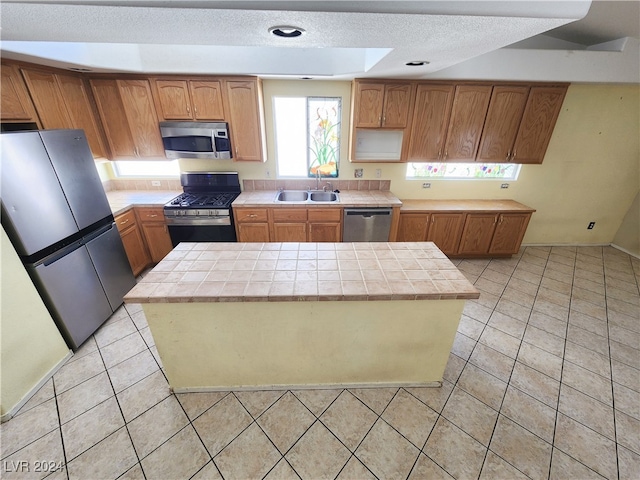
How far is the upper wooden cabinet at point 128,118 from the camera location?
285 cm

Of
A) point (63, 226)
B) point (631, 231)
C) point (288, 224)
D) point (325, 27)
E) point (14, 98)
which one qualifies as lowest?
point (631, 231)

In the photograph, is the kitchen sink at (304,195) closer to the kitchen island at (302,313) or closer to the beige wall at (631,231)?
the kitchen island at (302,313)

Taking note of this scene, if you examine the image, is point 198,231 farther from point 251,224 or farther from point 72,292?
point 72,292

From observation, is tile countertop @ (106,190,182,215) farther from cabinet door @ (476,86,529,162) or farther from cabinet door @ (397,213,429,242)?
cabinet door @ (476,86,529,162)

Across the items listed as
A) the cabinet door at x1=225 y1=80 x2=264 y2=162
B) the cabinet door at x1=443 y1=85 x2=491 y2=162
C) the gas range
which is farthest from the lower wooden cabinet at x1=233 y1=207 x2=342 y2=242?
the cabinet door at x1=443 y1=85 x2=491 y2=162

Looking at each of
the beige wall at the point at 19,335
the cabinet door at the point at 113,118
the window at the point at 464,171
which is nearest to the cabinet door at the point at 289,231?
the window at the point at 464,171

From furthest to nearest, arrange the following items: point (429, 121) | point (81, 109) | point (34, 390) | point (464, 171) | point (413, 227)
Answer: point (464, 171) < point (413, 227) < point (429, 121) < point (81, 109) < point (34, 390)

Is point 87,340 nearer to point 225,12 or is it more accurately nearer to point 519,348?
point 225,12

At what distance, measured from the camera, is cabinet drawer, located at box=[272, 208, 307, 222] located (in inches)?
Answer: 125

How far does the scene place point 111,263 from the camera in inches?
98.3

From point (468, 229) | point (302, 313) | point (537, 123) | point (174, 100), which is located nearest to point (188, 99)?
point (174, 100)

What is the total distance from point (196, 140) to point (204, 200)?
2.32 feet

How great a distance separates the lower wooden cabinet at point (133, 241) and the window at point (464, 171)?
3.61 metres

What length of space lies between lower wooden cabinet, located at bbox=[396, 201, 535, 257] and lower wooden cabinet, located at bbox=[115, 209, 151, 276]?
3294 mm
